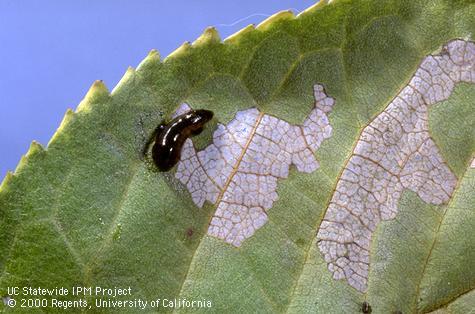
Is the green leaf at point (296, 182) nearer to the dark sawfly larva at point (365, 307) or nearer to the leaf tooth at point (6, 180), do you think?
the dark sawfly larva at point (365, 307)

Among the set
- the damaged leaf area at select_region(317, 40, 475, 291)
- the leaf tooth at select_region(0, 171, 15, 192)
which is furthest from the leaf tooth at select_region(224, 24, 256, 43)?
the leaf tooth at select_region(0, 171, 15, 192)

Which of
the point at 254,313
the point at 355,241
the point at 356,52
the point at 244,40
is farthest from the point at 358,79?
the point at 254,313

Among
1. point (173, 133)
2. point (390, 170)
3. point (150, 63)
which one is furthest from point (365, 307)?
point (150, 63)

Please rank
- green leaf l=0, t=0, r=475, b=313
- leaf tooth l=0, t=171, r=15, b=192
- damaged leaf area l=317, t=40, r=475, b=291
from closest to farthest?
leaf tooth l=0, t=171, r=15, b=192 → green leaf l=0, t=0, r=475, b=313 → damaged leaf area l=317, t=40, r=475, b=291

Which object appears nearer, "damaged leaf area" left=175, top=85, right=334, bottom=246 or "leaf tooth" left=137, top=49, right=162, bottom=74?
"leaf tooth" left=137, top=49, right=162, bottom=74

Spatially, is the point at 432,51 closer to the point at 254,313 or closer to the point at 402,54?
the point at 402,54

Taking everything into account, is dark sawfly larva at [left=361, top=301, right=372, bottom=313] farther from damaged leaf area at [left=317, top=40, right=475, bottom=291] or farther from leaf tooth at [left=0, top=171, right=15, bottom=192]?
leaf tooth at [left=0, top=171, right=15, bottom=192]

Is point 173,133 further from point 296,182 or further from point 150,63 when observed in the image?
point 296,182
